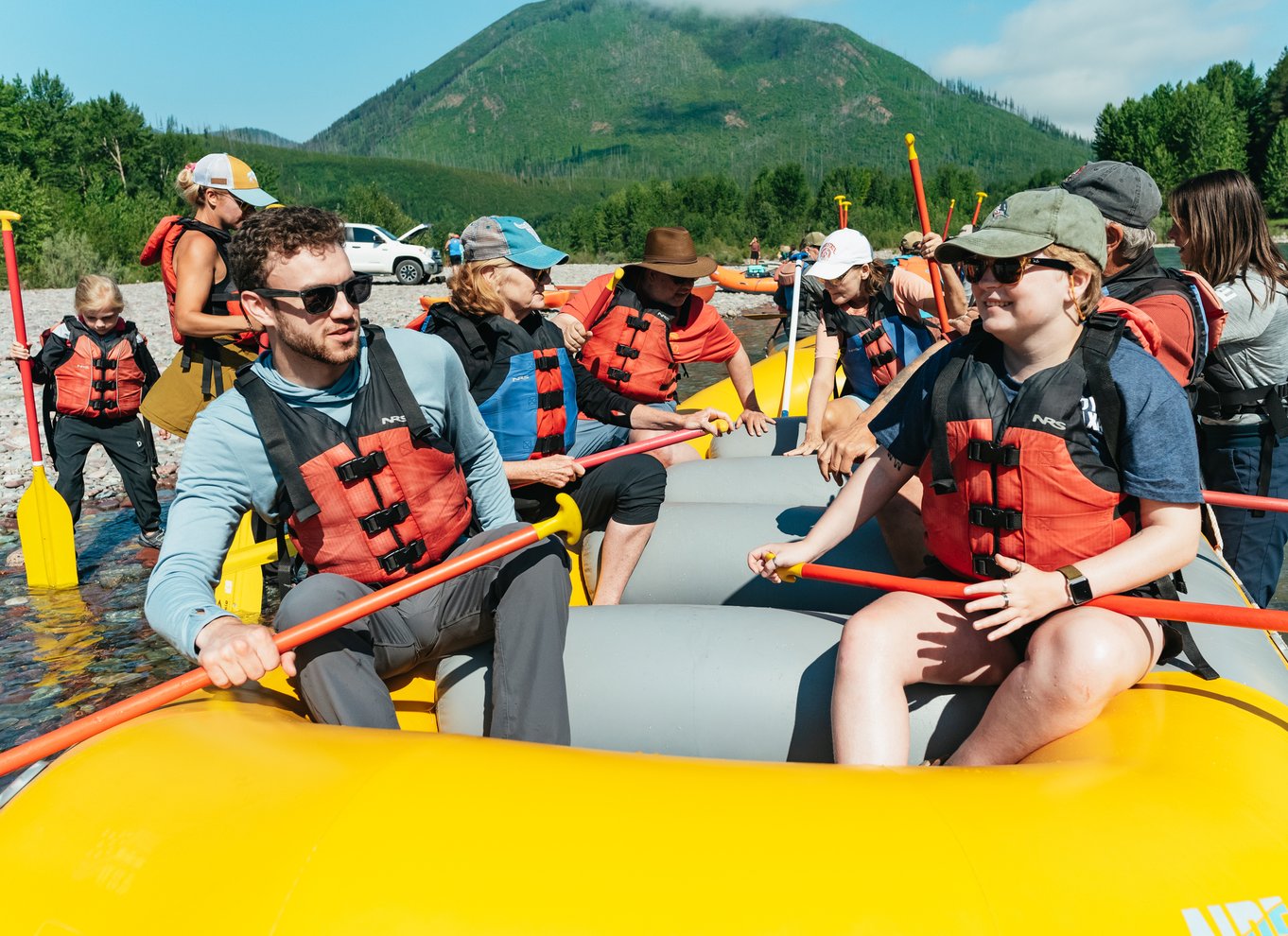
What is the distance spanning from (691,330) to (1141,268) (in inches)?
80.0

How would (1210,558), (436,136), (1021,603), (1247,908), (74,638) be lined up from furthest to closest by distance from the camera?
(436,136) → (74,638) → (1210,558) → (1021,603) → (1247,908)

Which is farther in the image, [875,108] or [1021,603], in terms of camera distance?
[875,108]

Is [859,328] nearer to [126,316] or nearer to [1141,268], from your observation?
[1141,268]

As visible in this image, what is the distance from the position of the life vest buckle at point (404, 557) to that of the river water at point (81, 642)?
1.87 meters

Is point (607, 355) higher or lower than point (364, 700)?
higher

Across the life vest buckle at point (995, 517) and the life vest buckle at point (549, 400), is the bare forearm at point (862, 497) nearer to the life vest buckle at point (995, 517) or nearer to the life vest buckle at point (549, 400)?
the life vest buckle at point (995, 517)

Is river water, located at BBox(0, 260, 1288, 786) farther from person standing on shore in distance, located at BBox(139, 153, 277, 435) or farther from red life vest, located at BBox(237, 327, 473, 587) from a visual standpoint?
red life vest, located at BBox(237, 327, 473, 587)

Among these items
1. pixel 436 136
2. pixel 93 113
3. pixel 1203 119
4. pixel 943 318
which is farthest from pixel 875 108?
pixel 943 318

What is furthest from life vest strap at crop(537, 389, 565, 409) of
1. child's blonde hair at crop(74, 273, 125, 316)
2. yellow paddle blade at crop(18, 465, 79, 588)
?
child's blonde hair at crop(74, 273, 125, 316)

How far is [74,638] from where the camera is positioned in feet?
14.0

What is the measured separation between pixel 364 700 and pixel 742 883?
3.41ft

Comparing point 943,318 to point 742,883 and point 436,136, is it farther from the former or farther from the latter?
point 436,136

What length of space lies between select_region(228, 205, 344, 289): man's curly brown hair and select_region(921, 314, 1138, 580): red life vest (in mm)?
1426

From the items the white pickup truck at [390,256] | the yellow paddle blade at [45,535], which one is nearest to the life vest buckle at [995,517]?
the yellow paddle blade at [45,535]
